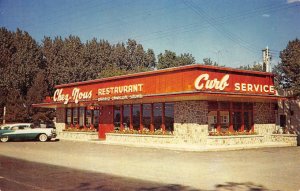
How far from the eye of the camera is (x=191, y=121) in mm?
23859

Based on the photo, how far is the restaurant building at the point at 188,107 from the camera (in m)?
23.7

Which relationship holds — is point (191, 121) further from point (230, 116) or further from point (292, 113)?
point (292, 113)

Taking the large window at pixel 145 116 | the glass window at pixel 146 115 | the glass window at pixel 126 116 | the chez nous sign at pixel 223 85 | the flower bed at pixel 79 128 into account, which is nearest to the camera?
the chez nous sign at pixel 223 85

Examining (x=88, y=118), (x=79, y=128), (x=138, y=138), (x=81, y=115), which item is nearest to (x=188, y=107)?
(x=138, y=138)

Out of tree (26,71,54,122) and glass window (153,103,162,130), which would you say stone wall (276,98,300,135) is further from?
tree (26,71,54,122)

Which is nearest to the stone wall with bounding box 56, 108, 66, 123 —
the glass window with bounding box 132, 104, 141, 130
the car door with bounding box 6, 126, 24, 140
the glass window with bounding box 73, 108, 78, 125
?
the glass window with bounding box 73, 108, 78, 125

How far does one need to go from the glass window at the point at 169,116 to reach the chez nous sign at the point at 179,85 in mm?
1106

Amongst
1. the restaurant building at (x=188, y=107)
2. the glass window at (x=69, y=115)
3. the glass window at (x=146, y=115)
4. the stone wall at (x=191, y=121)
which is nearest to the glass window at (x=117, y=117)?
the restaurant building at (x=188, y=107)

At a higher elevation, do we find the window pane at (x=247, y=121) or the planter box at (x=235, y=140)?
the window pane at (x=247, y=121)

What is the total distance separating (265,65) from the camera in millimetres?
40375

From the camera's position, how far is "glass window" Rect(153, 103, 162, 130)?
1041 inches

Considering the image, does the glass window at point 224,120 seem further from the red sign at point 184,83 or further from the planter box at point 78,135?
the planter box at point 78,135

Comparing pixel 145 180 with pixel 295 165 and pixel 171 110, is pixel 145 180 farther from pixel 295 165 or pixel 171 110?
pixel 171 110

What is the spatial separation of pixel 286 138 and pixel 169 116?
8988mm
